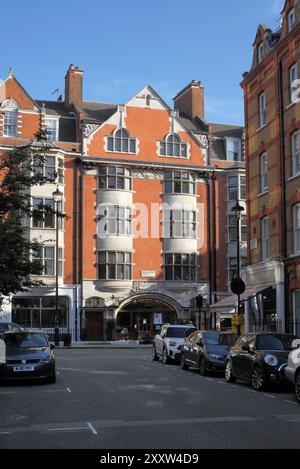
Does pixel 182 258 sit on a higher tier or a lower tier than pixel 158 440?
higher

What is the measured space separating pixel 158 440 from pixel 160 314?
40.5m

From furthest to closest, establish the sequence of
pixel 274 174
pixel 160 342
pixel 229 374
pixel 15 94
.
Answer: pixel 15 94 → pixel 274 174 → pixel 160 342 → pixel 229 374

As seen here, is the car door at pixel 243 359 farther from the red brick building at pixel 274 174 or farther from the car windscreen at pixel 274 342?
the red brick building at pixel 274 174

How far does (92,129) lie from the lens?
49.1 metres

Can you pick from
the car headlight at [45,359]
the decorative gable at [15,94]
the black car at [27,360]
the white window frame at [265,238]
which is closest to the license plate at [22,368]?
the black car at [27,360]

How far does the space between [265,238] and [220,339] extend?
409 inches

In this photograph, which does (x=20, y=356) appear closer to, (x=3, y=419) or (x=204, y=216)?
(x=3, y=419)

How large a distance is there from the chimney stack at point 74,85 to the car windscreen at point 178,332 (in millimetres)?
29151

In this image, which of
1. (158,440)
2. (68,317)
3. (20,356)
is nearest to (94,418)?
(158,440)

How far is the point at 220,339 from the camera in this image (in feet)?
69.7

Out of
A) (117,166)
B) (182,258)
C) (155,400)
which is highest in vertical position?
(117,166)

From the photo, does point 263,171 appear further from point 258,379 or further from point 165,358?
point 258,379

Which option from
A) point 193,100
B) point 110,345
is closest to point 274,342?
point 110,345

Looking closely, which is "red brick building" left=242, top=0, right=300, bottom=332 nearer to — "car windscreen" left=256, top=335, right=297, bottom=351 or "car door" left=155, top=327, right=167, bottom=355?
"car door" left=155, top=327, right=167, bottom=355
